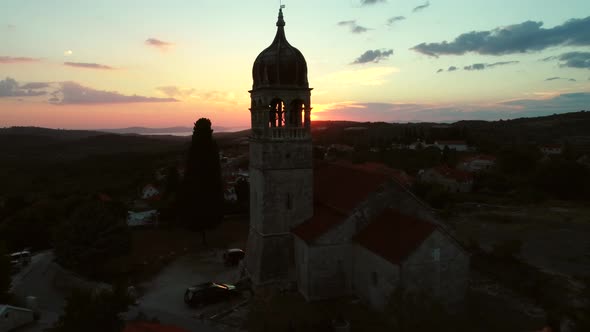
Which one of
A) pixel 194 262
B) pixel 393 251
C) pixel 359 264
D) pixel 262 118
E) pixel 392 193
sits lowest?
pixel 194 262

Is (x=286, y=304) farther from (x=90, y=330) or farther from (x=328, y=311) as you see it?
(x=90, y=330)

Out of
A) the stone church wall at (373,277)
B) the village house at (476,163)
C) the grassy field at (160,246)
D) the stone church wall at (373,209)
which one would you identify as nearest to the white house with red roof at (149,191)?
the grassy field at (160,246)

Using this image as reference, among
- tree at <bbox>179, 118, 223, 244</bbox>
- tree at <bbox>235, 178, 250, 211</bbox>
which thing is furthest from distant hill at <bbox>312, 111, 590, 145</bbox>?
tree at <bbox>179, 118, 223, 244</bbox>

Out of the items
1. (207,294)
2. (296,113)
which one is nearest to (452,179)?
(296,113)

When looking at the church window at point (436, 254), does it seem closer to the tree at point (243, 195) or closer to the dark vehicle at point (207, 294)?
the dark vehicle at point (207, 294)

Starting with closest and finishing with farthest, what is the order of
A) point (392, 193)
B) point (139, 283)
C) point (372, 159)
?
point (392, 193)
point (139, 283)
point (372, 159)

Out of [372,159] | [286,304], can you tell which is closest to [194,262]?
[286,304]

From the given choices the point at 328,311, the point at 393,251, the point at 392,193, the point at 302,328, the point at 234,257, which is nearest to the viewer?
the point at 302,328
